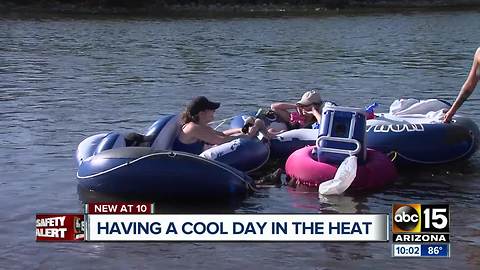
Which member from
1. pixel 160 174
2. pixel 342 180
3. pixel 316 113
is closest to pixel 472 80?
pixel 342 180

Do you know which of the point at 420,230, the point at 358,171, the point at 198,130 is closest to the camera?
the point at 420,230

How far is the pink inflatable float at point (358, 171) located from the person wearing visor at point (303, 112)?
3.77 ft

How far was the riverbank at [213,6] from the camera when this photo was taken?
4956 cm

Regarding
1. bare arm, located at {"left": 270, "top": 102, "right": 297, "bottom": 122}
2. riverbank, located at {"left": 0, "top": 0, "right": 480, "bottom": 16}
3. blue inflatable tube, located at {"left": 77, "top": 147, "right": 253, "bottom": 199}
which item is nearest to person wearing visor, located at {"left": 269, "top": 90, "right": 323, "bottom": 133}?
bare arm, located at {"left": 270, "top": 102, "right": 297, "bottom": 122}

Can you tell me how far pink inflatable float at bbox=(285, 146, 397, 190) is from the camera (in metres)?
8.82

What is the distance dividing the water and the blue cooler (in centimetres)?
50

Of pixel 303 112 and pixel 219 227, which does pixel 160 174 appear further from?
pixel 303 112

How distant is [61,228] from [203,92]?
1034 centimetres

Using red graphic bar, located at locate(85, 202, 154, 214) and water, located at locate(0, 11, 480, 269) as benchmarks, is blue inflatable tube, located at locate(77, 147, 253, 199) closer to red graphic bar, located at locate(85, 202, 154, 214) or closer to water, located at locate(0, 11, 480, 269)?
water, located at locate(0, 11, 480, 269)

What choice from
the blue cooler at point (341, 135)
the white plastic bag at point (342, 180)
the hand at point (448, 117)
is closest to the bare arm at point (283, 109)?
the blue cooler at point (341, 135)

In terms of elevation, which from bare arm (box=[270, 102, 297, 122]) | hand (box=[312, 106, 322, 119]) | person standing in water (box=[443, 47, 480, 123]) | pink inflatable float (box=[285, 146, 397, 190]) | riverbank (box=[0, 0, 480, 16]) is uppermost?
person standing in water (box=[443, 47, 480, 123])

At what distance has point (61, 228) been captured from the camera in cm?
700

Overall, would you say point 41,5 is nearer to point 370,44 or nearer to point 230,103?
point 370,44

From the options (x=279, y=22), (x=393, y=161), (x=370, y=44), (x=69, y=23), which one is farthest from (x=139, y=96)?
(x=279, y=22)
